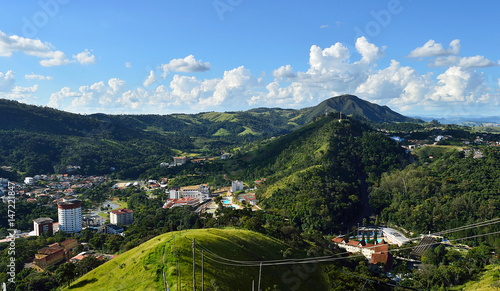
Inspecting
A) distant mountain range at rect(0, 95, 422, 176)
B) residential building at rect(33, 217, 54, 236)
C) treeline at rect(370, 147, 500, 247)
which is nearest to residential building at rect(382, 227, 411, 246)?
treeline at rect(370, 147, 500, 247)

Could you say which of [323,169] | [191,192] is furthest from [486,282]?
[191,192]

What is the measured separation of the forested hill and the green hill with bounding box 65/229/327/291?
22988 mm

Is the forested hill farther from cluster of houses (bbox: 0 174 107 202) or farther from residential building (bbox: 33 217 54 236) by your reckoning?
cluster of houses (bbox: 0 174 107 202)

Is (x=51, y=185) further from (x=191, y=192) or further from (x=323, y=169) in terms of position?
(x=323, y=169)

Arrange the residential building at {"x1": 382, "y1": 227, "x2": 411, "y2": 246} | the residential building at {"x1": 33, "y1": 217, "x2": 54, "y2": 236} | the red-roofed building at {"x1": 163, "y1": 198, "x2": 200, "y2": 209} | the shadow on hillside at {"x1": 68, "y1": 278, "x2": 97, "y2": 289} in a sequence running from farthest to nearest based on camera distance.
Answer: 1. the red-roofed building at {"x1": 163, "y1": 198, "x2": 200, "y2": 209}
2. the residential building at {"x1": 33, "y1": 217, "x2": 54, "y2": 236}
3. the residential building at {"x1": 382, "y1": 227, "x2": 411, "y2": 246}
4. the shadow on hillside at {"x1": 68, "y1": 278, "x2": 97, "y2": 289}

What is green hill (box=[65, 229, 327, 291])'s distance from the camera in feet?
72.2

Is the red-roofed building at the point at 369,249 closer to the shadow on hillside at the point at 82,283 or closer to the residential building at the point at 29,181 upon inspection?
the shadow on hillside at the point at 82,283

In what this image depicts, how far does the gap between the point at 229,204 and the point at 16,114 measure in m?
118

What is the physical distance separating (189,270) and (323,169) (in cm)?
5148

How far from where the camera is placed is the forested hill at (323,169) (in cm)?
5766

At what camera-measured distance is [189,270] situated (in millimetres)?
22562

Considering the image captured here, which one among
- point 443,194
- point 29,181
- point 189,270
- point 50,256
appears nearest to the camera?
point 189,270

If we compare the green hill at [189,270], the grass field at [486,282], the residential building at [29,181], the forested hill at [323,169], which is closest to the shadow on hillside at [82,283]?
the green hill at [189,270]

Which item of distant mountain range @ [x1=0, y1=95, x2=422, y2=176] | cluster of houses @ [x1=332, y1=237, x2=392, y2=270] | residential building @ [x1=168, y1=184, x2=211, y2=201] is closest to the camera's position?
cluster of houses @ [x1=332, y1=237, x2=392, y2=270]
